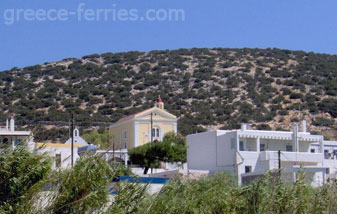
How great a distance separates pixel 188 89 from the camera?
9006 cm

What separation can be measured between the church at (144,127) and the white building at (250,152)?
54.7ft

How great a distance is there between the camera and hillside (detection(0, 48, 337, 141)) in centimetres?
7588

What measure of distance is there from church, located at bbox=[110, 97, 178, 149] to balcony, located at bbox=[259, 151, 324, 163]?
22707 millimetres

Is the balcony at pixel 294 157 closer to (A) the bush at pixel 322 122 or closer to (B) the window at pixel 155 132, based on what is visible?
(B) the window at pixel 155 132

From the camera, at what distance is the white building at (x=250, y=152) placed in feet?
134

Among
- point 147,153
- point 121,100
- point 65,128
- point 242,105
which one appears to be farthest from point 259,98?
point 147,153

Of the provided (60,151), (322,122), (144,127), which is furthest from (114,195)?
(322,122)

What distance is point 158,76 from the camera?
96.8 meters

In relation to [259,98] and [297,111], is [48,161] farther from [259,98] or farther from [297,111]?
[259,98]

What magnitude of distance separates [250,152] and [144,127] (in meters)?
24.1

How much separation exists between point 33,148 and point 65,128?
192ft

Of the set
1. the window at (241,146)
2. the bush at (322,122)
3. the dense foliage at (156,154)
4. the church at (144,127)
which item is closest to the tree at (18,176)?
the window at (241,146)

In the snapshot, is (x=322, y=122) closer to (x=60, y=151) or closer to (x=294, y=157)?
(x=294, y=157)

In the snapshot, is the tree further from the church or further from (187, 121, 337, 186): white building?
the church
